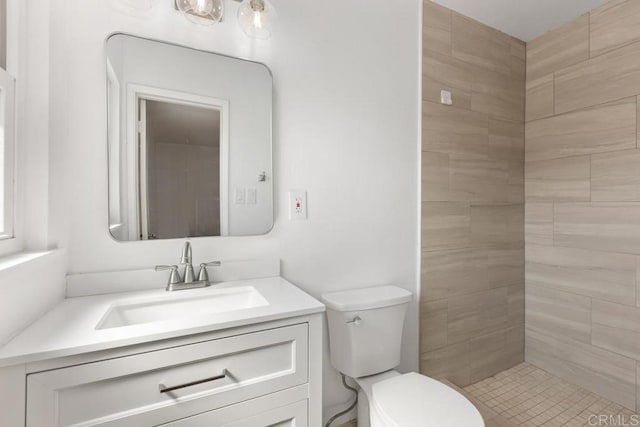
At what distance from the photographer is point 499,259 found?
2.10 metres

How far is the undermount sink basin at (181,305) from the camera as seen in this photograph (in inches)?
41.2

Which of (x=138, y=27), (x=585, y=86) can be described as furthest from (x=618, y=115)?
(x=138, y=27)

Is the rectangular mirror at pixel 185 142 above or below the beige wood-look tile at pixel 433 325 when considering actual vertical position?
above

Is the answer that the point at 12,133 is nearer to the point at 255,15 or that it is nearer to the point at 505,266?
the point at 255,15

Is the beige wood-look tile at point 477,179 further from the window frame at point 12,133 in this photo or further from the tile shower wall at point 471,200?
the window frame at point 12,133

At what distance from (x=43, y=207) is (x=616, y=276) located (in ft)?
9.16

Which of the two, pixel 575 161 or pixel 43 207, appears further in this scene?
pixel 575 161

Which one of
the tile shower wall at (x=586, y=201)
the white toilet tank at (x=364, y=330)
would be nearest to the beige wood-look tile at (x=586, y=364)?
the tile shower wall at (x=586, y=201)

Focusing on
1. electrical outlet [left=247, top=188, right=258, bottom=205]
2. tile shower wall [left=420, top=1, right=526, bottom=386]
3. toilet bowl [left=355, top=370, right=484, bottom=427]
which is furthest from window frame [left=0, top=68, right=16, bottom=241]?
tile shower wall [left=420, top=1, right=526, bottom=386]

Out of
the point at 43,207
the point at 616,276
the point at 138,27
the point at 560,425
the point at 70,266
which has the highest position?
the point at 138,27

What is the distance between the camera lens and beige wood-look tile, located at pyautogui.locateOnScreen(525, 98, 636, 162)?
1769 millimetres

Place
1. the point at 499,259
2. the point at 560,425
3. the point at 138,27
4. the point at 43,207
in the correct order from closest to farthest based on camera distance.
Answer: the point at 43,207 < the point at 138,27 < the point at 560,425 < the point at 499,259

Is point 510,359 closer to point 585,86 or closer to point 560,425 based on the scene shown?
point 560,425

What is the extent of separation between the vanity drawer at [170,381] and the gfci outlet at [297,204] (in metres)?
0.59
